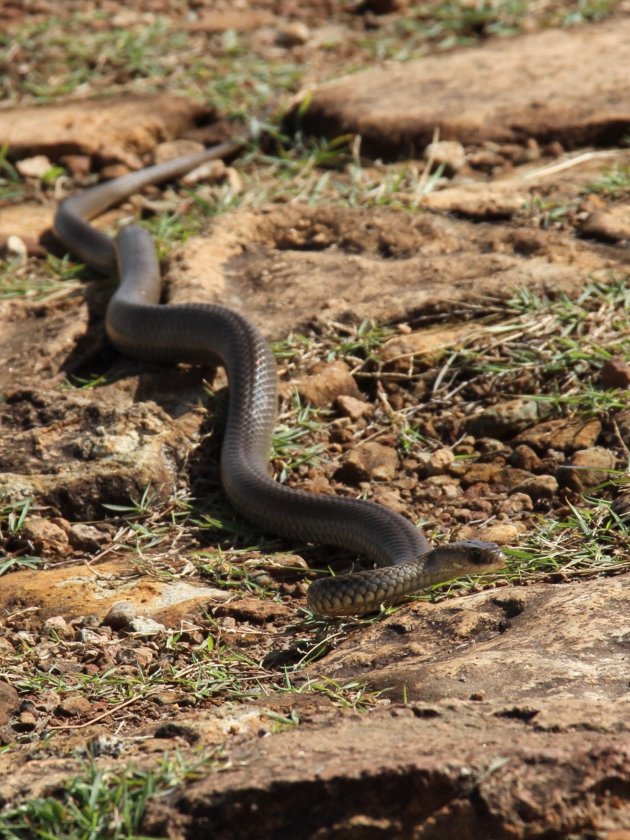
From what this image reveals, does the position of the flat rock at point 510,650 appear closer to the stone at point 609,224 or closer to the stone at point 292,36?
the stone at point 609,224

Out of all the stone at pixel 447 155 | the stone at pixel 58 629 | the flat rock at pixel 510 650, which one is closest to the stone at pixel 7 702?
the stone at pixel 58 629

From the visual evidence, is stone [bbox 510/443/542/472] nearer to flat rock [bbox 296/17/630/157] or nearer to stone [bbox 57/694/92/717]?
stone [bbox 57/694/92/717]

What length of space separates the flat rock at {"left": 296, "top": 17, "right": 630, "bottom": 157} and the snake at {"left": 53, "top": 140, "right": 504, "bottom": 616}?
201 centimetres

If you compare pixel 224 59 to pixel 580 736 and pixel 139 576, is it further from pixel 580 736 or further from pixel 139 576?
pixel 580 736

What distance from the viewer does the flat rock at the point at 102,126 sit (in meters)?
9.52

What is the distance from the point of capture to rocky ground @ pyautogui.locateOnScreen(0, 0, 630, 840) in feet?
10.4

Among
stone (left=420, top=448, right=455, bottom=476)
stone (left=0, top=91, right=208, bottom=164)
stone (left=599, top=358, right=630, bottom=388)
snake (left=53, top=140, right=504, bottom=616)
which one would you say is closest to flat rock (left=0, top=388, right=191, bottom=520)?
snake (left=53, top=140, right=504, bottom=616)

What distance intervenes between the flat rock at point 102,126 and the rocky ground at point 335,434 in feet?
0.10

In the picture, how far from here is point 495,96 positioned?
8.98 m

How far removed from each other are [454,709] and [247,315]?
3.71 meters

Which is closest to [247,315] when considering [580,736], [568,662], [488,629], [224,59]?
[488,629]

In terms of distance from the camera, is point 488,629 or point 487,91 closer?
point 488,629

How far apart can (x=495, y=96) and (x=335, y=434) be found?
4.01 metres

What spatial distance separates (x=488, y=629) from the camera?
4293 millimetres
